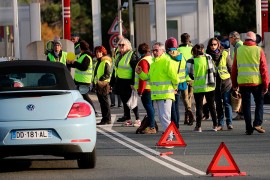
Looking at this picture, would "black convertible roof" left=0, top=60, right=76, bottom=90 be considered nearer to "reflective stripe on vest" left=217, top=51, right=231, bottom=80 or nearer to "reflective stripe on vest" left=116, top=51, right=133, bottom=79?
"reflective stripe on vest" left=217, top=51, right=231, bottom=80

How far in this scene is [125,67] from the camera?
85.3 ft

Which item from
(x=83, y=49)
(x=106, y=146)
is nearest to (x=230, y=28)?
(x=83, y=49)

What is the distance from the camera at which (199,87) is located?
2397 cm

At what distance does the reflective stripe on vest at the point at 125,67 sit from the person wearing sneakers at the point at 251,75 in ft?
11.6

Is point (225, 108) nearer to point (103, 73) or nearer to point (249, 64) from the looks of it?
point (249, 64)


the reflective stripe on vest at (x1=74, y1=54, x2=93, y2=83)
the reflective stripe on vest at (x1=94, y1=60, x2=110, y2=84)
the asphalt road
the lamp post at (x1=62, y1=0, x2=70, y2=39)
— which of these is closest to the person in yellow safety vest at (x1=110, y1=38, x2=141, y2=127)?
the reflective stripe on vest at (x1=94, y1=60, x2=110, y2=84)

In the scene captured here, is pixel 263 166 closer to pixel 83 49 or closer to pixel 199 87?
pixel 199 87

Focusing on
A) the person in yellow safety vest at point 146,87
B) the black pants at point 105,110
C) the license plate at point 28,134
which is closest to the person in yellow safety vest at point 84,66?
the black pants at point 105,110

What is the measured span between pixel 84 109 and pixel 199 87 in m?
7.51

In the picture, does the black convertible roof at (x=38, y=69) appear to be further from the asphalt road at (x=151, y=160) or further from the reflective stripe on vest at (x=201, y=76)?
the reflective stripe on vest at (x=201, y=76)

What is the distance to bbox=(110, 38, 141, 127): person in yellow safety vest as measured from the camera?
2588cm

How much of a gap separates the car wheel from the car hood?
2.14 feet

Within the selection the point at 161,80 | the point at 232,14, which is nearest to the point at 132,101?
the point at 161,80

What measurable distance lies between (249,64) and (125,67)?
3901 millimetres
